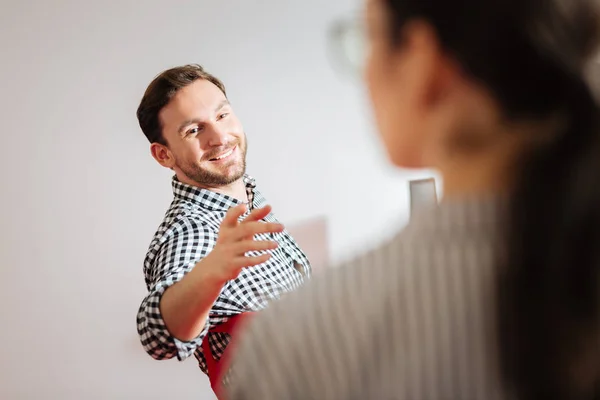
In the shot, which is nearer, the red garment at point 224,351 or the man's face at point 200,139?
the red garment at point 224,351

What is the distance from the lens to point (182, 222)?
998 mm

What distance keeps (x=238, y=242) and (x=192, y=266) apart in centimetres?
24

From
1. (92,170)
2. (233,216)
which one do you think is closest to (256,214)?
(233,216)

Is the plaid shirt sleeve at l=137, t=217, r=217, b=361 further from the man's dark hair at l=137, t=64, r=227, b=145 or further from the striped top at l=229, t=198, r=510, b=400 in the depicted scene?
the striped top at l=229, t=198, r=510, b=400

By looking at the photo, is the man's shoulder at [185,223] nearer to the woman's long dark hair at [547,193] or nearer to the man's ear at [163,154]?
the man's ear at [163,154]

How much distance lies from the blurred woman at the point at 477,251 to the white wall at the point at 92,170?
176cm

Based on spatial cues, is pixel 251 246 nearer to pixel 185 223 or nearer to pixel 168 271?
pixel 168 271

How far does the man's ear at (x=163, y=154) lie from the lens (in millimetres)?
1191

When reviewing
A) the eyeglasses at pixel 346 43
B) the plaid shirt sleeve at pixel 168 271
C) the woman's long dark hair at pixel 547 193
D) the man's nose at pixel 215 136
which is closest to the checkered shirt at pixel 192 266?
the plaid shirt sleeve at pixel 168 271

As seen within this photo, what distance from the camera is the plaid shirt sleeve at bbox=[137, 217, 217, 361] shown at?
80 centimetres

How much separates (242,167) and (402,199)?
127cm

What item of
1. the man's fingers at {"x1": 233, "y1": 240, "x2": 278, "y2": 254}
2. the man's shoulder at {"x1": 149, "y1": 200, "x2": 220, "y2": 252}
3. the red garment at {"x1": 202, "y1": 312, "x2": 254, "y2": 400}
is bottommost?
the red garment at {"x1": 202, "y1": 312, "x2": 254, "y2": 400}

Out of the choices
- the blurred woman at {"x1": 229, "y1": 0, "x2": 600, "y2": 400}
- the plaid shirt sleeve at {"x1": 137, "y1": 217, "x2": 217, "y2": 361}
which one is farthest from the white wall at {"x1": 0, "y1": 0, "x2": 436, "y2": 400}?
the blurred woman at {"x1": 229, "y1": 0, "x2": 600, "y2": 400}

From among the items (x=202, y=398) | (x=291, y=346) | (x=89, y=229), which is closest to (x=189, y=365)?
(x=202, y=398)
